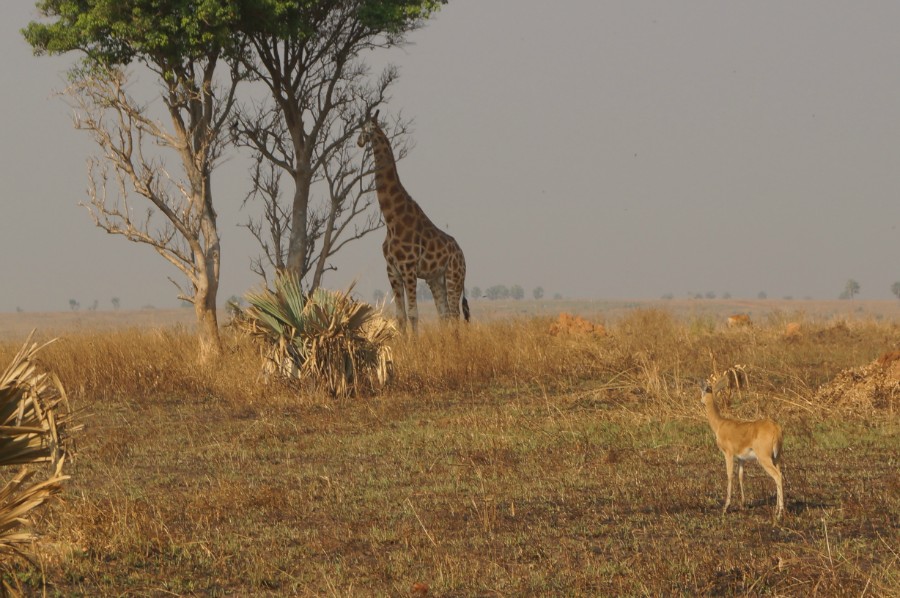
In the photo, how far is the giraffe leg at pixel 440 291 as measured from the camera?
2118 centimetres

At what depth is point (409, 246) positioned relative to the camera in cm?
2067

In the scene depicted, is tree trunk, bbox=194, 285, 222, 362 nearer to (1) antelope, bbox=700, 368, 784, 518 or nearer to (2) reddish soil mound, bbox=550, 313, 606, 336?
(2) reddish soil mound, bbox=550, 313, 606, 336

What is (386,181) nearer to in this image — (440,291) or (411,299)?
(440,291)

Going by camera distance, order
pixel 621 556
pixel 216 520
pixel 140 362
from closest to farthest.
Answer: pixel 621 556 → pixel 216 520 → pixel 140 362

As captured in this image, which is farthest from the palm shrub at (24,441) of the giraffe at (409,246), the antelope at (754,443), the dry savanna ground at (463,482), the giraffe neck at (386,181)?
the giraffe neck at (386,181)

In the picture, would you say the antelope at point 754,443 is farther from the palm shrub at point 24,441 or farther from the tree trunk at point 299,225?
the tree trunk at point 299,225

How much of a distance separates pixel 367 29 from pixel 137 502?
1594 centimetres

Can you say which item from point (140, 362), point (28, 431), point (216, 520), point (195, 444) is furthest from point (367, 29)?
point (28, 431)

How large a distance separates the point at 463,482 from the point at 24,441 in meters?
4.94

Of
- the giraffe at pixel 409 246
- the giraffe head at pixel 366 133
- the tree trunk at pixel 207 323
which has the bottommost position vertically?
the tree trunk at pixel 207 323

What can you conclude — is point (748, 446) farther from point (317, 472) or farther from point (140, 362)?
point (140, 362)

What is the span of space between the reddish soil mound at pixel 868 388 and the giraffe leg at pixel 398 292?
27.7 feet

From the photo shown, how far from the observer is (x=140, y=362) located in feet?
55.7

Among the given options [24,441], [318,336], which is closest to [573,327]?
[318,336]
